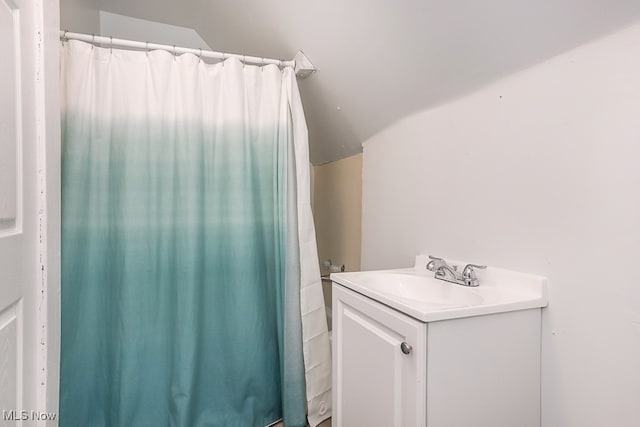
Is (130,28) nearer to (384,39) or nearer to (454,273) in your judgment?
(384,39)

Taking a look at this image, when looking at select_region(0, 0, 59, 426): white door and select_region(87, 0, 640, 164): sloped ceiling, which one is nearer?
select_region(0, 0, 59, 426): white door

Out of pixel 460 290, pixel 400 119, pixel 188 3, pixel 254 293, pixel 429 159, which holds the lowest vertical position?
pixel 254 293

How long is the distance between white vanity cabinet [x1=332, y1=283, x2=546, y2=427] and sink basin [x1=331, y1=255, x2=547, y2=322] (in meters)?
0.02

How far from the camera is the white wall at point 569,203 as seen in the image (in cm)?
79

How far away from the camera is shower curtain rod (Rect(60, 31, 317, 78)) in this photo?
143 centimetres

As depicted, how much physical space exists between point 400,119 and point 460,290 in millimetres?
875

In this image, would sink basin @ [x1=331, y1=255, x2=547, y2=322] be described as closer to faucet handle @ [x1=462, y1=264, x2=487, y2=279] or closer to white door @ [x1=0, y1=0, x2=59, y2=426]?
faucet handle @ [x1=462, y1=264, x2=487, y2=279]

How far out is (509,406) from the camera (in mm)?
930

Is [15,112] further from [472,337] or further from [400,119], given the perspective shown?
[400,119]

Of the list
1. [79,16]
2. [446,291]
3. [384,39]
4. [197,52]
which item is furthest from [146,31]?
[446,291]

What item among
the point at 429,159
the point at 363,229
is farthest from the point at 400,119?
the point at 363,229

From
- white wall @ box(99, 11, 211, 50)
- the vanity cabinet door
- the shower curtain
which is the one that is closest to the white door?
the shower curtain

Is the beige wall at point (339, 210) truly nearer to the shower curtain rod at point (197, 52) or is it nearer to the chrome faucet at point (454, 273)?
the shower curtain rod at point (197, 52)

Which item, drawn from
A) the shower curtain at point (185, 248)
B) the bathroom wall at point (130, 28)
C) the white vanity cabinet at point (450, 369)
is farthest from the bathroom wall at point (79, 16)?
the white vanity cabinet at point (450, 369)
